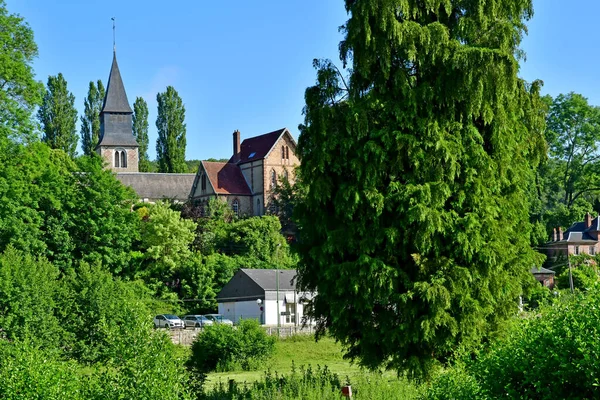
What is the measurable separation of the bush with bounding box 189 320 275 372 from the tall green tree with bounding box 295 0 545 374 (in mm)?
15181

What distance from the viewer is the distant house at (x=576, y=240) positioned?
68062 mm

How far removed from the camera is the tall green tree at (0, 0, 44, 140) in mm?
34406

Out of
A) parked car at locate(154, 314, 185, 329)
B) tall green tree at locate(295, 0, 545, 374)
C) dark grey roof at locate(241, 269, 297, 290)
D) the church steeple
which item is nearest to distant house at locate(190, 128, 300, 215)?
the church steeple

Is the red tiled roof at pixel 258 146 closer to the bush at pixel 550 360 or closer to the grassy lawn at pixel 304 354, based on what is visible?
the grassy lawn at pixel 304 354

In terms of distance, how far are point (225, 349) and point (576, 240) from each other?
43.2 metres

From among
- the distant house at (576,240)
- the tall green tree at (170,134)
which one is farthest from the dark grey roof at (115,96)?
the distant house at (576,240)

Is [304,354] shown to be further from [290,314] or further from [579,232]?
[579,232]

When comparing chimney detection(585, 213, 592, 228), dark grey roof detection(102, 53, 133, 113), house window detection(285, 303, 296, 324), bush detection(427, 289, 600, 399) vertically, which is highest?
dark grey roof detection(102, 53, 133, 113)

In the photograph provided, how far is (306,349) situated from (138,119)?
69885mm

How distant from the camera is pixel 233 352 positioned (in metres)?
34.8

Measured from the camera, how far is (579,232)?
69688 mm

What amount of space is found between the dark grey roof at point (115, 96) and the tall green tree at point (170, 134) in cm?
399

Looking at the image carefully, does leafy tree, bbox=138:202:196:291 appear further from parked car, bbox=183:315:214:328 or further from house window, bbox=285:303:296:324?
house window, bbox=285:303:296:324

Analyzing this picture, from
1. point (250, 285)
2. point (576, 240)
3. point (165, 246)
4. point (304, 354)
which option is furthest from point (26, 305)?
point (576, 240)
